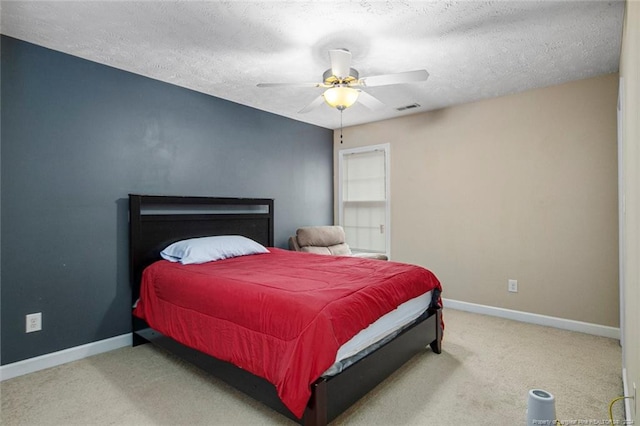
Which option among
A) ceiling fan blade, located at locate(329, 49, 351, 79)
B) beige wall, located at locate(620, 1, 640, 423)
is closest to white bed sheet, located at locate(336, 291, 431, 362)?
beige wall, located at locate(620, 1, 640, 423)

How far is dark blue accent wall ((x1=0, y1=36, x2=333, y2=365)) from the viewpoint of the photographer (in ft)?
8.00

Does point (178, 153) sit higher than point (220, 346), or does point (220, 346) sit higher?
point (178, 153)

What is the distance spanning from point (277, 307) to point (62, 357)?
2.04 meters

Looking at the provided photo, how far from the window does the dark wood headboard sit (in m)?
1.45

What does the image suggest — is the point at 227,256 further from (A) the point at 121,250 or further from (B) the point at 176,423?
(B) the point at 176,423

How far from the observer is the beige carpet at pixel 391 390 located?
1.94m

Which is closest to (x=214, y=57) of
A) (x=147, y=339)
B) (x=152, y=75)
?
(x=152, y=75)

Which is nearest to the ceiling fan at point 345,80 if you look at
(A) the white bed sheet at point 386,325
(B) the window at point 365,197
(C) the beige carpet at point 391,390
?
(A) the white bed sheet at point 386,325

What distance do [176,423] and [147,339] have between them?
3.80 ft

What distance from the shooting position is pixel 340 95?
8.07ft

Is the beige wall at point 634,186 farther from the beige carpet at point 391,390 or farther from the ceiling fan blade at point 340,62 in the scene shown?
the ceiling fan blade at point 340,62

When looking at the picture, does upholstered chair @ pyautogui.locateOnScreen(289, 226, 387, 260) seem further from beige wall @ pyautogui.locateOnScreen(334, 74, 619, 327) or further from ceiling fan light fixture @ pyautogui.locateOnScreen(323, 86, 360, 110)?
ceiling fan light fixture @ pyautogui.locateOnScreen(323, 86, 360, 110)

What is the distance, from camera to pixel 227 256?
319cm

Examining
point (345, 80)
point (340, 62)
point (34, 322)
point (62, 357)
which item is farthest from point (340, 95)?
point (62, 357)
